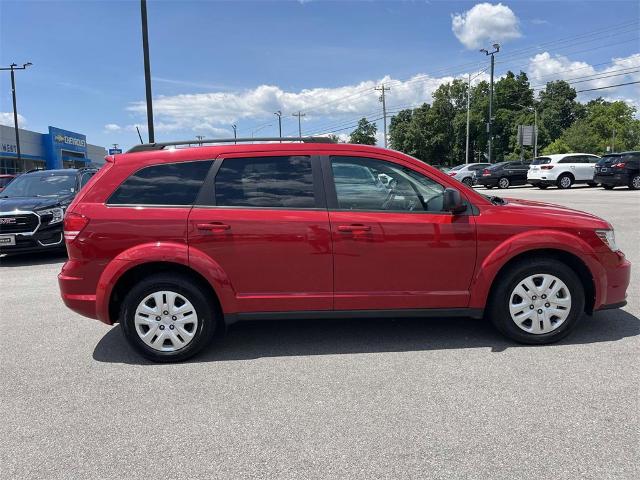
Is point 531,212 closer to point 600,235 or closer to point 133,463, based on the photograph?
point 600,235

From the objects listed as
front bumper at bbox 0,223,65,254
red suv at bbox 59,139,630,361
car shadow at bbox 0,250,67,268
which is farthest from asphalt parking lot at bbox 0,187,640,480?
car shadow at bbox 0,250,67,268

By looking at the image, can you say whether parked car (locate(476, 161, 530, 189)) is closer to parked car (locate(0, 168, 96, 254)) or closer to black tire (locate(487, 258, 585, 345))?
parked car (locate(0, 168, 96, 254))

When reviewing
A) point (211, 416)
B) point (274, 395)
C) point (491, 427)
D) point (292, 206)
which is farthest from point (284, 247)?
point (491, 427)

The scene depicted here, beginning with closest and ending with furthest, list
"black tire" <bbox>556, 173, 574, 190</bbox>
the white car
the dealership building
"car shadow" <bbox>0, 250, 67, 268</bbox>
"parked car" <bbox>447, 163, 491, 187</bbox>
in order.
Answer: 1. "car shadow" <bbox>0, 250, 67, 268</bbox>
2. the white car
3. "black tire" <bbox>556, 173, 574, 190</bbox>
4. "parked car" <bbox>447, 163, 491, 187</bbox>
5. the dealership building

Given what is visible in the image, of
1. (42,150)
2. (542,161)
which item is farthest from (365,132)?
(542,161)

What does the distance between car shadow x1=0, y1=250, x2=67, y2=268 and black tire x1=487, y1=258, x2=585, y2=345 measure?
7.91 metres

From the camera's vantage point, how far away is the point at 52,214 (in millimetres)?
8562

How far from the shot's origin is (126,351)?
14.1 feet

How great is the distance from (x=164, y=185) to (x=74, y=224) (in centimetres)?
77

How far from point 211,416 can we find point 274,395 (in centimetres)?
46

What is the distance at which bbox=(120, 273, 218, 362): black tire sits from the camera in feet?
12.9

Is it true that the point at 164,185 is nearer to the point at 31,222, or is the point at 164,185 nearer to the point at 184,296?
the point at 184,296

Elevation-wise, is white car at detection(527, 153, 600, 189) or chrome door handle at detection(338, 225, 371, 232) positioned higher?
white car at detection(527, 153, 600, 189)

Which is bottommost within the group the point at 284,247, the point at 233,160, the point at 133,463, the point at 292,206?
the point at 133,463
